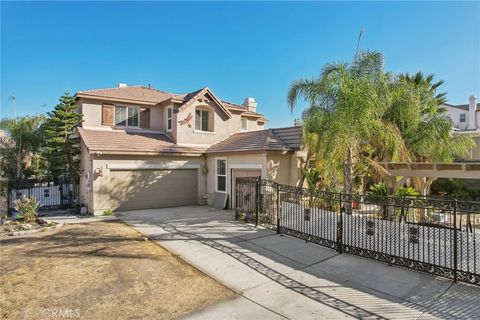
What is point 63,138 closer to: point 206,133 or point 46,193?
point 46,193

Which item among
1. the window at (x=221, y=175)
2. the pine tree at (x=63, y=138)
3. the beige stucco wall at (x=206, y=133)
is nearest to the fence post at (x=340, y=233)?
the window at (x=221, y=175)

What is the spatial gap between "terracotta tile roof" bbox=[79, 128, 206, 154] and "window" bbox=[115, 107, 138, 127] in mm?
837

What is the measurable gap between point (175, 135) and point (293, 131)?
23.1ft

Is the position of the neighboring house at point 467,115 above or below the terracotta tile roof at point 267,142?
above

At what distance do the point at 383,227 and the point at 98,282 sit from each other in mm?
6906

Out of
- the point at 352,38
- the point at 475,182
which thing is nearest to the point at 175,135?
the point at 352,38

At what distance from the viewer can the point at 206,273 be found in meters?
6.47

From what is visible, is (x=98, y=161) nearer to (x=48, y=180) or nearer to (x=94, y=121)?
(x=94, y=121)

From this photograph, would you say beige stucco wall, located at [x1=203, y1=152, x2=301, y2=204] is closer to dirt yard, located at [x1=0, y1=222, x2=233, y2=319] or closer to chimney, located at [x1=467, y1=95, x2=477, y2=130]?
dirt yard, located at [x1=0, y1=222, x2=233, y2=319]

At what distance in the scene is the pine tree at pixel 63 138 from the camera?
46.1 ft

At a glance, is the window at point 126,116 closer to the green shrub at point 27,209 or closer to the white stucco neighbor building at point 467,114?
the green shrub at point 27,209

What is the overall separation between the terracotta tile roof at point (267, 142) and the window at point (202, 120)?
6.03 ft

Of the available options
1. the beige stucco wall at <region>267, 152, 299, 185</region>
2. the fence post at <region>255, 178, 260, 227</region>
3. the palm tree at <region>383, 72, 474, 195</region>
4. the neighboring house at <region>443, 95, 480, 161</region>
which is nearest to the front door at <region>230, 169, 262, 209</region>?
the beige stucco wall at <region>267, 152, 299, 185</region>

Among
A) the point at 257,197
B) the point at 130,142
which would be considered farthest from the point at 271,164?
the point at 130,142
